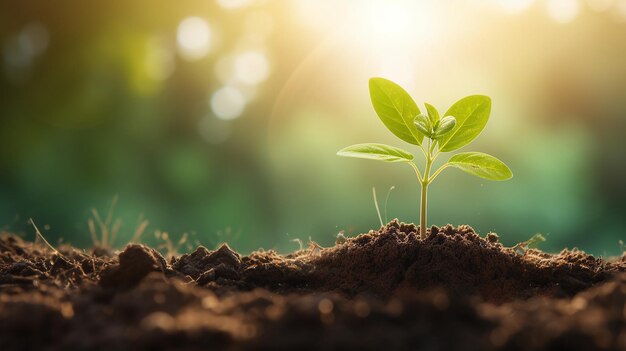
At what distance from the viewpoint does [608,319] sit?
69.7 inches

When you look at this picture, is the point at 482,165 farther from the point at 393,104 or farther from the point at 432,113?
the point at 393,104

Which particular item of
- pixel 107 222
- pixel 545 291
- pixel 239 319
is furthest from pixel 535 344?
pixel 107 222

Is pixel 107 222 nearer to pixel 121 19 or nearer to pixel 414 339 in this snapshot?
pixel 414 339

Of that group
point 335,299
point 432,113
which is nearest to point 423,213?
point 432,113

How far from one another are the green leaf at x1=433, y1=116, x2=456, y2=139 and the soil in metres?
0.53

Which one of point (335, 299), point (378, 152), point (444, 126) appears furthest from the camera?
point (378, 152)

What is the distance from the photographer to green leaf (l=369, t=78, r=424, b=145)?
314cm

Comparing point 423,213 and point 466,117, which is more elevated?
point 466,117

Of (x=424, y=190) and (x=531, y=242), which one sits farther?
(x=531, y=242)

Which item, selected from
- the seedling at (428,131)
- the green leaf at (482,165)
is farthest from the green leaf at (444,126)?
the green leaf at (482,165)

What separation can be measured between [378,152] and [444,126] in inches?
14.4

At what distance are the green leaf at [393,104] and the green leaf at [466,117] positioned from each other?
6.8 inches

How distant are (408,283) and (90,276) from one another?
5.31 feet

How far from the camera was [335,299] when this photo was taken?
2.03m
